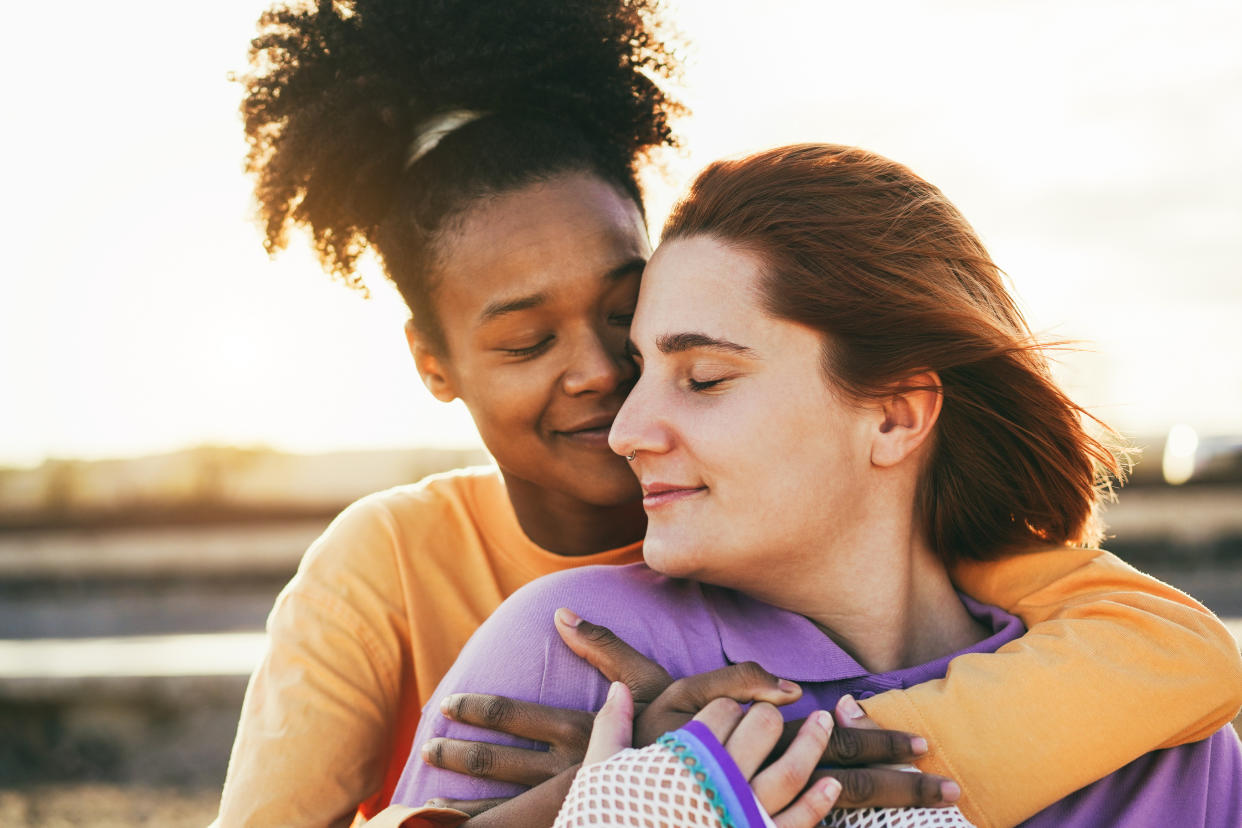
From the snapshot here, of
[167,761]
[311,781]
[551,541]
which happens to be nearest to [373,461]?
[167,761]

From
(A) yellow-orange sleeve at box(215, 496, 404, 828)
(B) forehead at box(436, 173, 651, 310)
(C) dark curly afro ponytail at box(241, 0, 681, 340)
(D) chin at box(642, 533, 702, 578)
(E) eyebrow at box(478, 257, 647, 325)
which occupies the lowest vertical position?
(A) yellow-orange sleeve at box(215, 496, 404, 828)

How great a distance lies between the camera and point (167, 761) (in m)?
4.83

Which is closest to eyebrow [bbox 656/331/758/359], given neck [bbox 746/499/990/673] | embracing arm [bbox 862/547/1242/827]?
neck [bbox 746/499/990/673]

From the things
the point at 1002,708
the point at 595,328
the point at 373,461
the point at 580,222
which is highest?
the point at 580,222

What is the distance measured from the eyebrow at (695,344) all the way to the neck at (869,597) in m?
0.35

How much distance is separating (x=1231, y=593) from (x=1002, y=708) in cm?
496

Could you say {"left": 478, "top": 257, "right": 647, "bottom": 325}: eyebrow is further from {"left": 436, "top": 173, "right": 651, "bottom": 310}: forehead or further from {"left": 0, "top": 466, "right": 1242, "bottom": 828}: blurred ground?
{"left": 0, "top": 466, "right": 1242, "bottom": 828}: blurred ground

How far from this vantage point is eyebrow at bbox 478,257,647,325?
2271 millimetres

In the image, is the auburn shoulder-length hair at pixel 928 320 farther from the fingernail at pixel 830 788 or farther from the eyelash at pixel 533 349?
the fingernail at pixel 830 788

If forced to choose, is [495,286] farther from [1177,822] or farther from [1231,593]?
[1231,593]

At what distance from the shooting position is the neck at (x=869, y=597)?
181 centimetres

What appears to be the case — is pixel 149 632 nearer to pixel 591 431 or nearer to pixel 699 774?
pixel 591 431

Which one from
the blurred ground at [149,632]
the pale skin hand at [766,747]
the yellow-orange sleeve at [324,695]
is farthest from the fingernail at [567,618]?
the blurred ground at [149,632]

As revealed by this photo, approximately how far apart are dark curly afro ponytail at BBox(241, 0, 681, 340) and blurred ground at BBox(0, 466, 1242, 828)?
268cm
